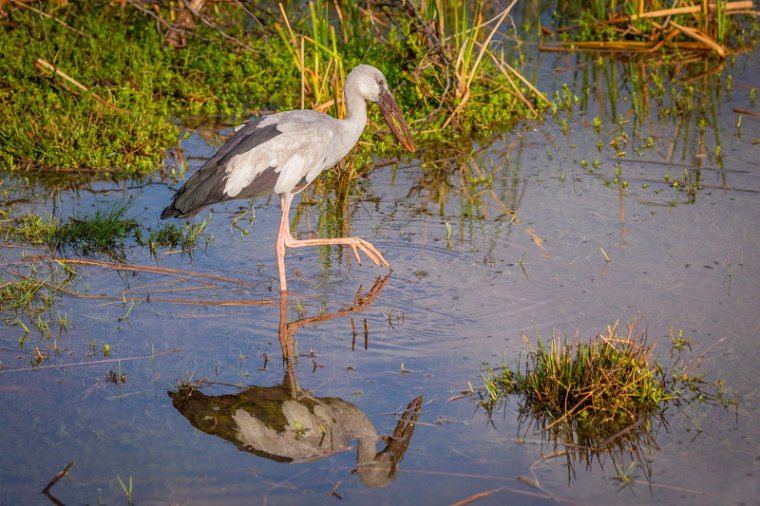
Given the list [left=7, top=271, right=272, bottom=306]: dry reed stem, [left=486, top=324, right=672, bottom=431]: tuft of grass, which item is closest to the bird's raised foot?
[left=7, top=271, right=272, bottom=306]: dry reed stem

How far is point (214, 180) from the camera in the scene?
6348 millimetres

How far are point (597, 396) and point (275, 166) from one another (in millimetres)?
2638

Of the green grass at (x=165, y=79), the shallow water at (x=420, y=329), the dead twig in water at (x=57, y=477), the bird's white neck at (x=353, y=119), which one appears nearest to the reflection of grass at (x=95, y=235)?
the shallow water at (x=420, y=329)

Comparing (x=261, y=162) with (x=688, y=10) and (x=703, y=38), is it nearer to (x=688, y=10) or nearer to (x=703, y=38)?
(x=688, y=10)

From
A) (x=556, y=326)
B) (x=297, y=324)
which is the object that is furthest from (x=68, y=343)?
(x=556, y=326)

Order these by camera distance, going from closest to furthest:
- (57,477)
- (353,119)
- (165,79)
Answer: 1. (57,477)
2. (353,119)
3. (165,79)

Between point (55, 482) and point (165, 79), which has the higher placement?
point (165, 79)

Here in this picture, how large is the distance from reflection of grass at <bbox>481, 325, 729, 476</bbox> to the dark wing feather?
2.19 m

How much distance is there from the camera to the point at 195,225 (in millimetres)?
7168

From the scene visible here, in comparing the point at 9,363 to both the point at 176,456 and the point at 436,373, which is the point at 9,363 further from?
the point at 436,373

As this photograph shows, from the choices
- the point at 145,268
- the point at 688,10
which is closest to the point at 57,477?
the point at 145,268

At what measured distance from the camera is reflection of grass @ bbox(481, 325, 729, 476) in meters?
4.54

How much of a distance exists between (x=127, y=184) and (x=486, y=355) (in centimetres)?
377

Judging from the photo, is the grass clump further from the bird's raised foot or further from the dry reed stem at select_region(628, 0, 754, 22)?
the dry reed stem at select_region(628, 0, 754, 22)
